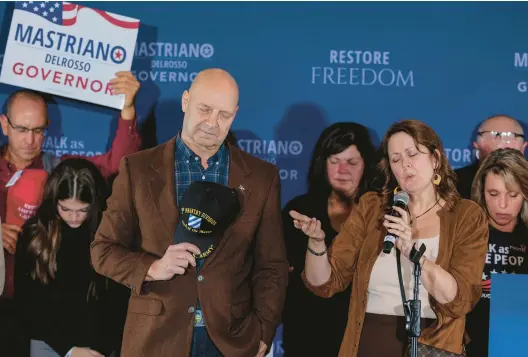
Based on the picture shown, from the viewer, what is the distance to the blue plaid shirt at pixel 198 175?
305 centimetres

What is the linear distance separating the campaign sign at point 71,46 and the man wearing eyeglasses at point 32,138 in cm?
11

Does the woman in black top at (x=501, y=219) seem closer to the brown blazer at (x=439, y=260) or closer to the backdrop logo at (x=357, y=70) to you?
the brown blazer at (x=439, y=260)

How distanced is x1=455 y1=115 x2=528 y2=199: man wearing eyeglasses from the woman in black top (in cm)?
39

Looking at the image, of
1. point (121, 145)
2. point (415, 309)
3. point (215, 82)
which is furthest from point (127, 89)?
point (415, 309)

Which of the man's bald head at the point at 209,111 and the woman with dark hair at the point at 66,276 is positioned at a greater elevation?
the man's bald head at the point at 209,111

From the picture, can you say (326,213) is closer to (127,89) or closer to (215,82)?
(127,89)

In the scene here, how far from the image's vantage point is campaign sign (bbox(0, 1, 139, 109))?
186 inches

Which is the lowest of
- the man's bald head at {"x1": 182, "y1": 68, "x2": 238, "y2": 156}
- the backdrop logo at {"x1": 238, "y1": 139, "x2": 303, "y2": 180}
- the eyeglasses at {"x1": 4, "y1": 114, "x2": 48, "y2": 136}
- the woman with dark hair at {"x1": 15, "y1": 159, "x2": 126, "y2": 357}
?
the woman with dark hair at {"x1": 15, "y1": 159, "x2": 126, "y2": 357}

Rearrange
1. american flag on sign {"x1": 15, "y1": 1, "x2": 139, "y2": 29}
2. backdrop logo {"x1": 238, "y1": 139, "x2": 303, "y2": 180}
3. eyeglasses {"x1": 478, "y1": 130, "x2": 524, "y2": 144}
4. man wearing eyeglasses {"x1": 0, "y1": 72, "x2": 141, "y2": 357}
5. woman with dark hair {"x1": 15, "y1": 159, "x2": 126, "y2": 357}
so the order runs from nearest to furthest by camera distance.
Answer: woman with dark hair {"x1": 15, "y1": 159, "x2": 126, "y2": 357} < eyeglasses {"x1": 478, "y1": 130, "x2": 524, "y2": 144} < man wearing eyeglasses {"x1": 0, "y1": 72, "x2": 141, "y2": 357} < american flag on sign {"x1": 15, "y1": 1, "x2": 139, "y2": 29} < backdrop logo {"x1": 238, "y1": 139, "x2": 303, "y2": 180}

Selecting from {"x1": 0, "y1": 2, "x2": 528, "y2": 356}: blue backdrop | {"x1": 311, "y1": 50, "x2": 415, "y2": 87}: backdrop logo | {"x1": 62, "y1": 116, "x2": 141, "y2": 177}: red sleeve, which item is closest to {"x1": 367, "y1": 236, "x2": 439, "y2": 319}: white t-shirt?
{"x1": 0, "y1": 2, "x2": 528, "y2": 356}: blue backdrop

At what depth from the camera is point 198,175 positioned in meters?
3.15

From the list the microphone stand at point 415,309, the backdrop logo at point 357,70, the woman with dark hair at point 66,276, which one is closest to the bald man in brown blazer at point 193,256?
the microphone stand at point 415,309

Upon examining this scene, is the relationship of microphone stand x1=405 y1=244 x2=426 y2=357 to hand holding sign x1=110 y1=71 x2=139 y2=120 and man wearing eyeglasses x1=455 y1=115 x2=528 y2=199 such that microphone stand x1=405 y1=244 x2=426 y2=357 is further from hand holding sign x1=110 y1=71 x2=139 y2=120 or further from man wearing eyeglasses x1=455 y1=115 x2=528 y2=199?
hand holding sign x1=110 y1=71 x2=139 y2=120

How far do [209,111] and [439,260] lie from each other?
1126mm
